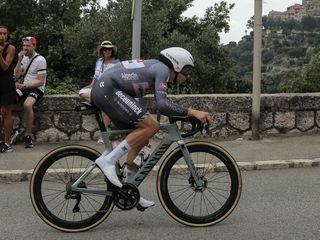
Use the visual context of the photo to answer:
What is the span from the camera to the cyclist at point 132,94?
450 centimetres

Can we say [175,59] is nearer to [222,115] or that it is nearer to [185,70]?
[185,70]

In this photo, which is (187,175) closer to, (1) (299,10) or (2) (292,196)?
(2) (292,196)

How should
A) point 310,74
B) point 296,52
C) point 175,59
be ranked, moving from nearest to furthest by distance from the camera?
point 175,59 → point 296,52 → point 310,74

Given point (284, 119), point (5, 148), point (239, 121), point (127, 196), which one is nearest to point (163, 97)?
point (127, 196)

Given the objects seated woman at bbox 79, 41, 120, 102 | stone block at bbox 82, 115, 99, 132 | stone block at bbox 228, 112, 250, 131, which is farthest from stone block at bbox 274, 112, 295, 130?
stone block at bbox 82, 115, 99, 132

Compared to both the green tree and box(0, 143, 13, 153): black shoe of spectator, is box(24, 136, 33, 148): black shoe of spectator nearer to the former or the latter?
box(0, 143, 13, 153): black shoe of spectator

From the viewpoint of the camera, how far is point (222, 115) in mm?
8547

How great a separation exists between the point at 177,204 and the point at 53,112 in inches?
156

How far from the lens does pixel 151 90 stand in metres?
4.61

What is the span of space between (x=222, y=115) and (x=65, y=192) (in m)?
4.31

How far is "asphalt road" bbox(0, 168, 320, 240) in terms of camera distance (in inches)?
177

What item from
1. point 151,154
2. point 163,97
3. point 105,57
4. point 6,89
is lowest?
point 151,154

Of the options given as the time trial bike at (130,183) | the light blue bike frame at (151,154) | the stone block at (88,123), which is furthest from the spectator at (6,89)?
the light blue bike frame at (151,154)

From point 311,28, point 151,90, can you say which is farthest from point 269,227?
point 311,28
